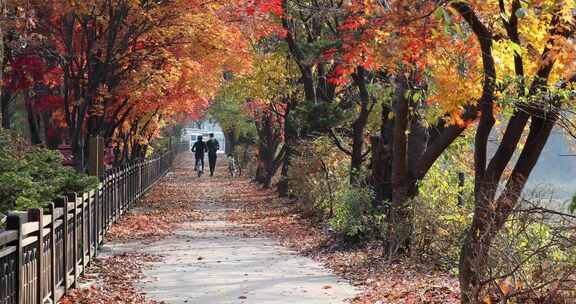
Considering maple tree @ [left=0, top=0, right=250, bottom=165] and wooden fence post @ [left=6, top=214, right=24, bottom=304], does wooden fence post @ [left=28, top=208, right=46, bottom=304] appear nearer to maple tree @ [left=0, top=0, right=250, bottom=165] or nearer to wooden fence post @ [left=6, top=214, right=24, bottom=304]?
wooden fence post @ [left=6, top=214, right=24, bottom=304]

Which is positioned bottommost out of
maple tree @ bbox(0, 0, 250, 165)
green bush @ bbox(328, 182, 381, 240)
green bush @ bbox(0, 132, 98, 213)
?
green bush @ bbox(328, 182, 381, 240)

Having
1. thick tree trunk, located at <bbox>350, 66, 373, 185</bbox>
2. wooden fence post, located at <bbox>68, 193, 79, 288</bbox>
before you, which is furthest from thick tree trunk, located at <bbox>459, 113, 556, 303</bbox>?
thick tree trunk, located at <bbox>350, 66, 373, 185</bbox>

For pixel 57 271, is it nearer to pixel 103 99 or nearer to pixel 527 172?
pixel 527 172

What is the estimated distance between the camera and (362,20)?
15250 millimetres

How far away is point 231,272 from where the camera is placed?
12.9m

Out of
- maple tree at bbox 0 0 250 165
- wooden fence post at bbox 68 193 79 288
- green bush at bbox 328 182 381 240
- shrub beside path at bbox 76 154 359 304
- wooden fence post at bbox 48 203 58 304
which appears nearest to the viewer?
wooden fence post at bbox 48 203 58 304

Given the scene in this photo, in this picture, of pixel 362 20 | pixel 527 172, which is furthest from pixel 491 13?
pixel 362 20

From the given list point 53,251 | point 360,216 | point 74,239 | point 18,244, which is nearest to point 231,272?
point 74,239

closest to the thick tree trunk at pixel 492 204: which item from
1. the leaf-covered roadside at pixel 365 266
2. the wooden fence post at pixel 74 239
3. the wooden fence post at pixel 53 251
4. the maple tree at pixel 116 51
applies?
the leaf-covered roadside at pixel 365 266

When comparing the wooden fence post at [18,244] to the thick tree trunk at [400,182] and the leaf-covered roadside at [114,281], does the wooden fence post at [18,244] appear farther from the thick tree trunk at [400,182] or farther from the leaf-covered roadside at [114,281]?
the thick tree trunk at [400,182]

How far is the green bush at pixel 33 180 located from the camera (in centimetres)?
1072

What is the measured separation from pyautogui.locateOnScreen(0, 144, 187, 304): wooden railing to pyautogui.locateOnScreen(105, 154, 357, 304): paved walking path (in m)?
1.01

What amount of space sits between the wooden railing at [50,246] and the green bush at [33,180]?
11.7 inches

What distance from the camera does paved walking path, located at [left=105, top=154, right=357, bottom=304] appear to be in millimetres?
10781
